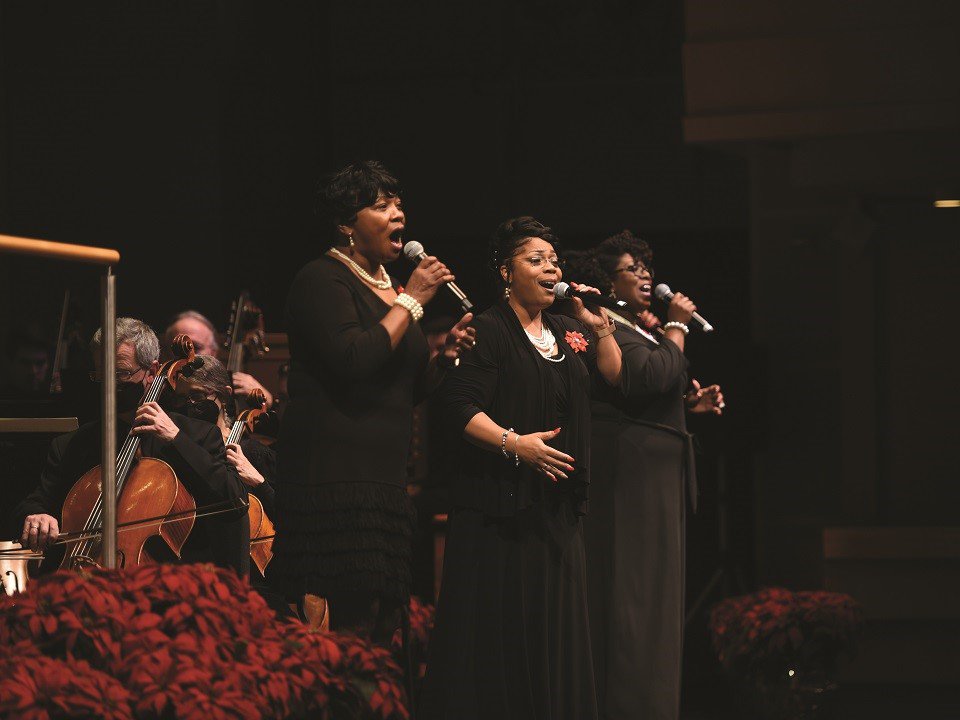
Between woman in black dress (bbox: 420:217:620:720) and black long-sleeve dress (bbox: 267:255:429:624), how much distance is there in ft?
1.25

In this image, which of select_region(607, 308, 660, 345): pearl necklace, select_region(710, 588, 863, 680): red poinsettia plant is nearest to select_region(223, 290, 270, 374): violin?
select_region(607, 308, 660, 345): pearl necklace

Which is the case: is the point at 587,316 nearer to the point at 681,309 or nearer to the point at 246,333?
the point at 681,309

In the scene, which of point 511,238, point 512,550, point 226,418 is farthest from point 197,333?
point 512,550

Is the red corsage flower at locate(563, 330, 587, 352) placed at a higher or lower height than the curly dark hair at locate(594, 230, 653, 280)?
lower

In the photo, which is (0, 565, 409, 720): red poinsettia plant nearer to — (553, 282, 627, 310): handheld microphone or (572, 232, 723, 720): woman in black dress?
(553, 282, 627, 310): handheld microphone

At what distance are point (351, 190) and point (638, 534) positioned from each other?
1.41 meters

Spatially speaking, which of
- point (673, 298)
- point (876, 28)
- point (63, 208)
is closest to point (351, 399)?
point (673, 298)

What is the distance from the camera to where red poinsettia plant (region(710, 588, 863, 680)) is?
193 inches

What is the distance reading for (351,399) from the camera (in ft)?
10.0

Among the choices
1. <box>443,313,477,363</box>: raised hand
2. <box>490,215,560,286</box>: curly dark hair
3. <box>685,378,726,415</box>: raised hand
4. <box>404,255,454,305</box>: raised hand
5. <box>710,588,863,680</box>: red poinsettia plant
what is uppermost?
<box>490,215,560,286</box>: curly dark hair

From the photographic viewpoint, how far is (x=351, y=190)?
318cm

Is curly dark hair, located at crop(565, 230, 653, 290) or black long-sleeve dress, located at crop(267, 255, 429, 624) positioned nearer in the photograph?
black long-sleeve dress, located at crop(267, 255, 429, 624)

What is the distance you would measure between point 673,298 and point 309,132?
158 inches

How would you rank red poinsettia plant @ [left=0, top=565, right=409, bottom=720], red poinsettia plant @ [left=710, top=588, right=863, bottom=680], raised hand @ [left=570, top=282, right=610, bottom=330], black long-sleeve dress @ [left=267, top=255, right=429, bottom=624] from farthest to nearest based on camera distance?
red poinsettia plant @ [left=710, top=588, right=863, bottom=680]
raised hand @ [left=570, top=282, right=610, bottom=330]
black long-sleeve dress @ [left=267, top=255, right=429, bottom=624]
red poinsettia plant @ [left=0, top=565, right=409, bottom=720]
